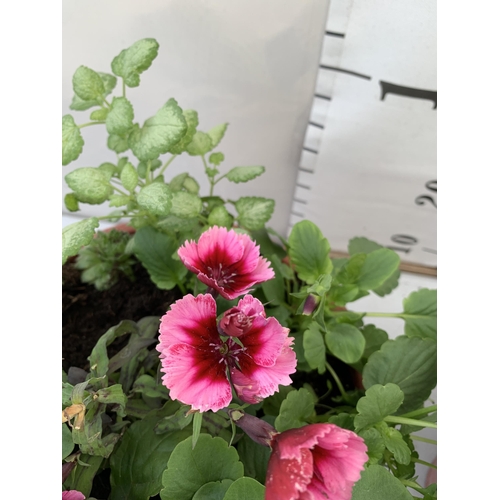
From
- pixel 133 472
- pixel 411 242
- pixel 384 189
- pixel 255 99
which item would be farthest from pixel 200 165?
pixel 133 472

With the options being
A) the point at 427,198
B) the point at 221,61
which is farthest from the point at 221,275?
the point at 427,198

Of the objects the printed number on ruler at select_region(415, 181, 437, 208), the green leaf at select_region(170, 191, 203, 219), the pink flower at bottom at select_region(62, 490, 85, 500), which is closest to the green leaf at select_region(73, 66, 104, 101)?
the green leaf at select_region(170, 191, 203, 219)

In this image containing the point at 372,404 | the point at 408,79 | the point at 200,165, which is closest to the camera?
the point at 372,404

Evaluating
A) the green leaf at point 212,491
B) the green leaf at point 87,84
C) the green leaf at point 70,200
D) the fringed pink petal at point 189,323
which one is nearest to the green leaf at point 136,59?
the green leaf at point 87,84

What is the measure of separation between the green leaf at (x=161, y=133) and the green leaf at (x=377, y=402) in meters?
0.26

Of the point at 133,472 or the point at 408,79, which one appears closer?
the point at 133,472

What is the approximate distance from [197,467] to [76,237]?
0.65ft

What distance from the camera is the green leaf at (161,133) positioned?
1.30 ft

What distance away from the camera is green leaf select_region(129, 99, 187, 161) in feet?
1.30

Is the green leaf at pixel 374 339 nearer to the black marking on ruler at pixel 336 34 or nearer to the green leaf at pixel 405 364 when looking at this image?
the green leaf at pixel 405 364

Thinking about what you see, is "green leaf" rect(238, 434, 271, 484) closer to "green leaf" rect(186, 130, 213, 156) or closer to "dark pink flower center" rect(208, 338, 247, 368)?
"dark pink flower center" rect(208, 338, 247, 368)

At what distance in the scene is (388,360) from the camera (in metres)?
0.44
